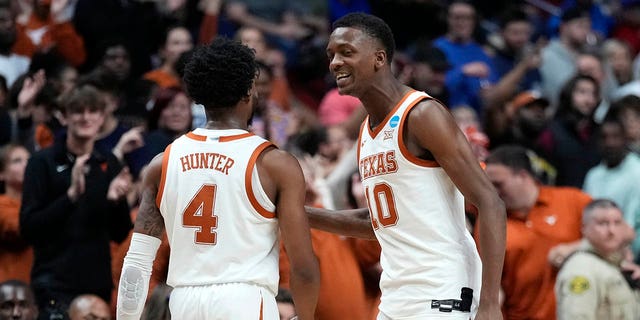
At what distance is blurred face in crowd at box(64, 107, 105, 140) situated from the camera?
28.6ft

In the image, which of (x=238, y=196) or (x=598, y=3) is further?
(x=598, y=3)

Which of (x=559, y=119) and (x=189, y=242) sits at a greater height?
(x=559, y=119)

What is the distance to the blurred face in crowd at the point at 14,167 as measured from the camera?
9336 millimetres

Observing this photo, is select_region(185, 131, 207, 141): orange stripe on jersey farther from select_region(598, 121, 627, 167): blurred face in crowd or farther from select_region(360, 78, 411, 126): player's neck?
select_region(598, 121, 627, 167): blurred face in crowd

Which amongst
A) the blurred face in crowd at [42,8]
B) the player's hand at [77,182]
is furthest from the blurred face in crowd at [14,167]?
the blurred face in crowd at [42,8]

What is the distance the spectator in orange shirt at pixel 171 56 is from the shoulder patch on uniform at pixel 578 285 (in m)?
4.51

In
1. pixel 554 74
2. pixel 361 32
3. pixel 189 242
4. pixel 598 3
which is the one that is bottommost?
pixel 189 242

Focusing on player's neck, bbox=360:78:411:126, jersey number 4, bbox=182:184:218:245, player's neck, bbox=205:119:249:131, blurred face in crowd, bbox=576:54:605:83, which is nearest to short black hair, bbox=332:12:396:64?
player's neck, bbox=360:78:411:126

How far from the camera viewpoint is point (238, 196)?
5.64 m

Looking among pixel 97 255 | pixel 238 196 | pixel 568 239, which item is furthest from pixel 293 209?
pixel 568 239

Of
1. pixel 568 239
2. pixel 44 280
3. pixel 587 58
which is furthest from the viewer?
pixel 587 58

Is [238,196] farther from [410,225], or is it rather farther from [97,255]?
[97,255]

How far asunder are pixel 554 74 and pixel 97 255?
677 cm

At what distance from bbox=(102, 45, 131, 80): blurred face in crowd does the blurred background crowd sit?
3 centimetres
